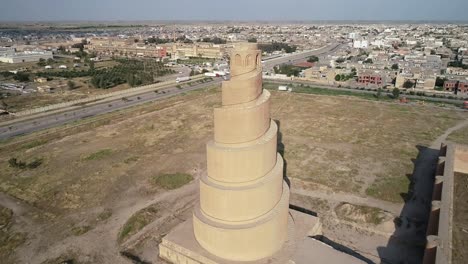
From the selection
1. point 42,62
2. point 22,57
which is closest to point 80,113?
point 42,62

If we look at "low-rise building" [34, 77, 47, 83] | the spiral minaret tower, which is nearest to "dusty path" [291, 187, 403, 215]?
the spiral minaret tower

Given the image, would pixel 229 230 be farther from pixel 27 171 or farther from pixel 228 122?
pixel 27 171

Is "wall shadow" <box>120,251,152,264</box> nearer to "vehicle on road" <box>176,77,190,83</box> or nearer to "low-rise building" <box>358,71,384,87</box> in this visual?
"vehicle on road" <box>176,77,190,83</box>

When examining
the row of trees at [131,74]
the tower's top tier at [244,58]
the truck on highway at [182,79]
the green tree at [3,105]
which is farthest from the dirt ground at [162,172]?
the truck on highway at [182,79]

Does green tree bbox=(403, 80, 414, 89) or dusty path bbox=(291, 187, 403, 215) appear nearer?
dusty path bbox=(291, 187, 403, 215)

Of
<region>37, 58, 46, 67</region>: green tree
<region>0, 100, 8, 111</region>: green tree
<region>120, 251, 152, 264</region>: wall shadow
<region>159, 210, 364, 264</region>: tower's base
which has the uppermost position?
<region>37, 58, 46, 67</region>: green tree
